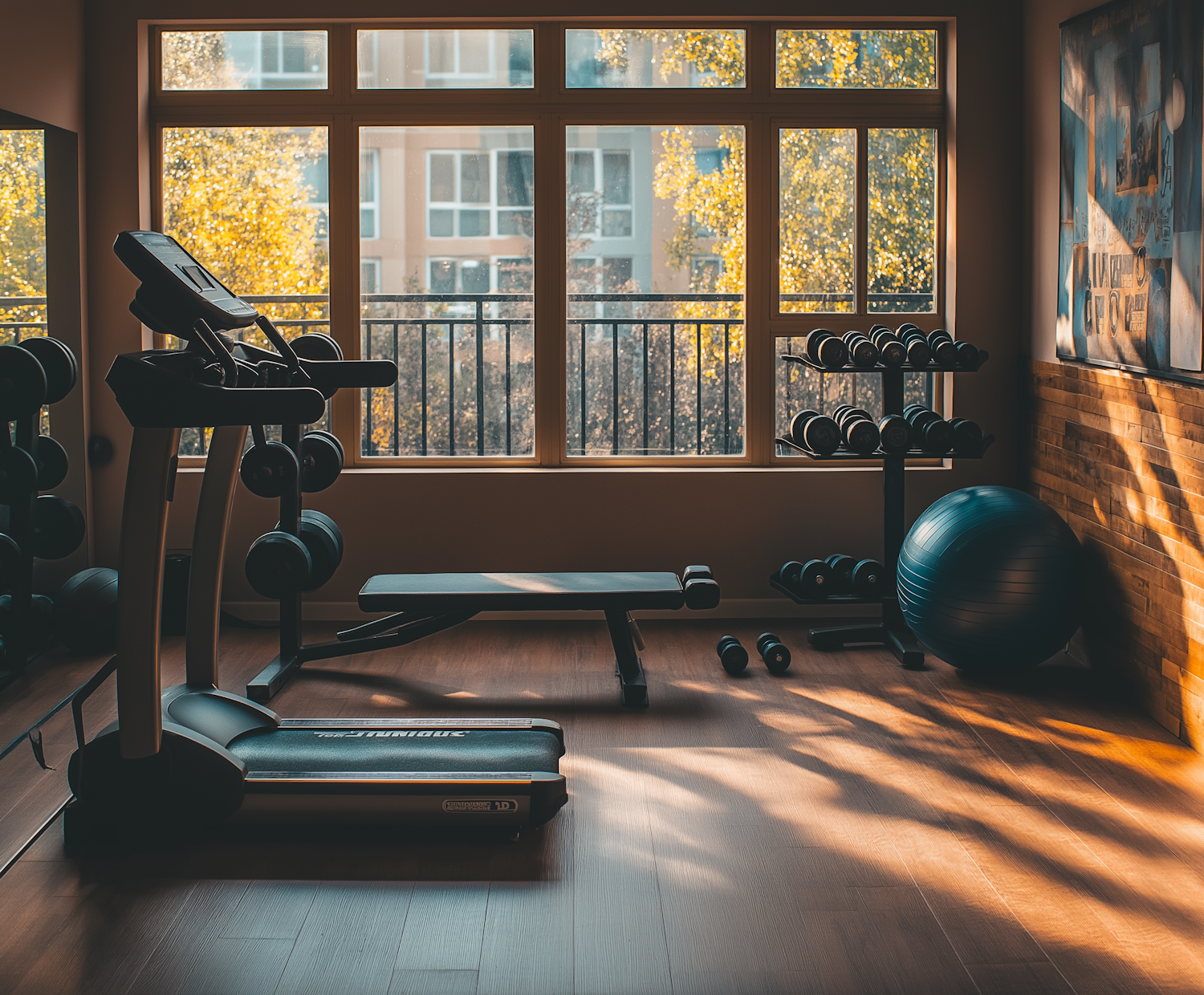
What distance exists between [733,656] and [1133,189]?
2.11 meters

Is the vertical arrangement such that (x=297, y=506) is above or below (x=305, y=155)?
below

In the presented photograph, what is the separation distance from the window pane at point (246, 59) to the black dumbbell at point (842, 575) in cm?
304

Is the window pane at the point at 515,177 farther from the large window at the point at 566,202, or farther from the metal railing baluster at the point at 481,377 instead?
the metal railing baluster at the point at 481,377

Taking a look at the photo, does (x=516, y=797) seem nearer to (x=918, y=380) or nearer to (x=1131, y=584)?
(x=1131, y=584)

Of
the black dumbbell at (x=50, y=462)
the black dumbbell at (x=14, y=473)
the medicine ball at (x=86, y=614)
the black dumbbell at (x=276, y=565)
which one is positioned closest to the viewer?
the black dumbbell at (x=276, y=565)

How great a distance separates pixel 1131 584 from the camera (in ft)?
12.2

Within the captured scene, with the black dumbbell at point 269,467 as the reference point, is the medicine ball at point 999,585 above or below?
below

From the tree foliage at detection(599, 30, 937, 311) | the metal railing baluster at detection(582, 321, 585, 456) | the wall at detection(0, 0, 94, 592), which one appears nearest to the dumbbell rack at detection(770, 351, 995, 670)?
the tree foliage at detection(599, 30, 937, 311)

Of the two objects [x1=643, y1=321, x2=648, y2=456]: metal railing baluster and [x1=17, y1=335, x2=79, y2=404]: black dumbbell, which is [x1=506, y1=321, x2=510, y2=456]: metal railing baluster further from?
[x1=17, y1=335, x2=79, y2=404]: black dumbbell

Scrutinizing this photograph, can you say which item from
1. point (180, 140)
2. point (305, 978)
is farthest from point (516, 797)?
point (180, 140)

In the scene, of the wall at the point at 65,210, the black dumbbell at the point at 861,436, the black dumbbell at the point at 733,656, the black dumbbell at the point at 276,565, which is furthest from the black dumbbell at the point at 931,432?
the wall at the point at 65,210

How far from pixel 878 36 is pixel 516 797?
3.80m

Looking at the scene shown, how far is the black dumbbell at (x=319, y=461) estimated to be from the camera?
3871 mm

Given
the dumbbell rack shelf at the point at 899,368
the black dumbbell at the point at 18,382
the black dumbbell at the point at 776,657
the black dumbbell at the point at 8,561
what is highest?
the dumbbell rack shelf at the point at 899,368
